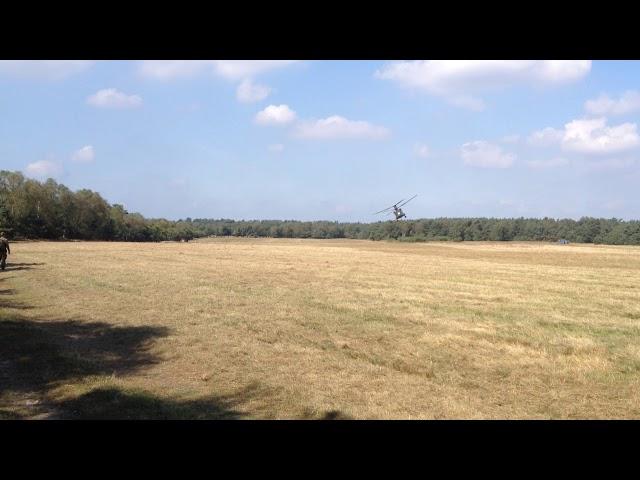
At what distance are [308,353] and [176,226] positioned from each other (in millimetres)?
132920

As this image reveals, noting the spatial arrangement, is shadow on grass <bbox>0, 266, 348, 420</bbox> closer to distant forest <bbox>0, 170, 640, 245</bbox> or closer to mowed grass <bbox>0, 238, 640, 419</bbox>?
mowed grass <bbox>0, 238, 640, 419</bbox>

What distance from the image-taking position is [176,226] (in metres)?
138

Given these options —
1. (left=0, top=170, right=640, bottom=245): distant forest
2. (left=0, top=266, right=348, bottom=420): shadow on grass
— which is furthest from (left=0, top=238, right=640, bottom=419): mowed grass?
(left=0, top=170, right=640, bottom=245): distant forest

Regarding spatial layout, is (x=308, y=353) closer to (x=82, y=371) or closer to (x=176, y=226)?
(x=82, y=371)

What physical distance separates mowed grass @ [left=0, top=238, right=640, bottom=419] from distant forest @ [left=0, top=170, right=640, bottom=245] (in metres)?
49.2

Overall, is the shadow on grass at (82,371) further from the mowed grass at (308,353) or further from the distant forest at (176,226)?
the distant forest at (176,226)

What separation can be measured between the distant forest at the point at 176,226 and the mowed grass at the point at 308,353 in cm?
4921

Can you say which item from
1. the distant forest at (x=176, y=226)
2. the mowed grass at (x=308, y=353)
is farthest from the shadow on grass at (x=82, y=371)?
the distant forest at (x=176, y=226)

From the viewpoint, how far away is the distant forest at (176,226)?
84.3m

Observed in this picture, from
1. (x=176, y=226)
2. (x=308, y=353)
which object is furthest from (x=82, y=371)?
(x=176, y=226)
